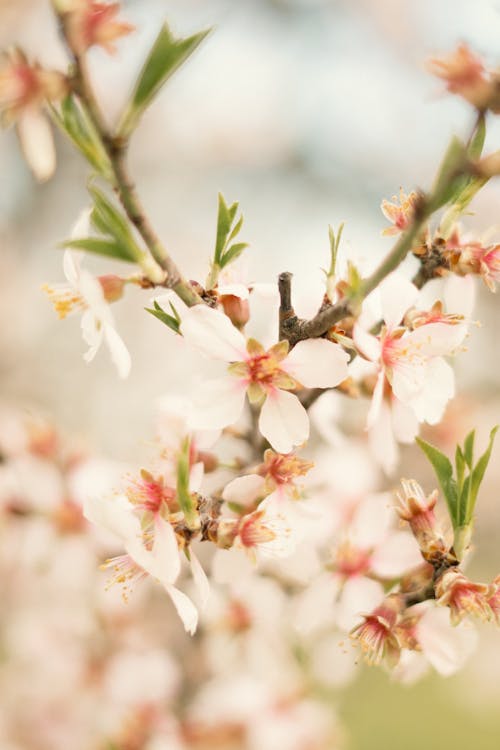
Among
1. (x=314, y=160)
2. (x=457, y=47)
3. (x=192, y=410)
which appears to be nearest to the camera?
(x=457, y=47)

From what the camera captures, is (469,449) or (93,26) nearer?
(93,26)

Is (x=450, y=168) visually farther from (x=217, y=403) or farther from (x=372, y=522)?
(x=372, y=522)

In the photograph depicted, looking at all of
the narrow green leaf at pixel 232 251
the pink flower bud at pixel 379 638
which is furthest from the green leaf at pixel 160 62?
the pink flower bud at pixel 379 638

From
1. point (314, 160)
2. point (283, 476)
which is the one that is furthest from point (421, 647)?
point (314, 160)

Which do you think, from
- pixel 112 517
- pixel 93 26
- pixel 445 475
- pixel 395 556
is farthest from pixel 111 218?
pixel 395 556

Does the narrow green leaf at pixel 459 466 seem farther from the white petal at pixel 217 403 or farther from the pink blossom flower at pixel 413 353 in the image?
the white petal at pixel 217 403

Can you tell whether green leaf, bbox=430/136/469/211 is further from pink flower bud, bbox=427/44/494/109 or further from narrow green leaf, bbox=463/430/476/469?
narrow green leaf, bbox=463/430/476/469

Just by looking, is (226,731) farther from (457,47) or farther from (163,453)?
(457,47)
